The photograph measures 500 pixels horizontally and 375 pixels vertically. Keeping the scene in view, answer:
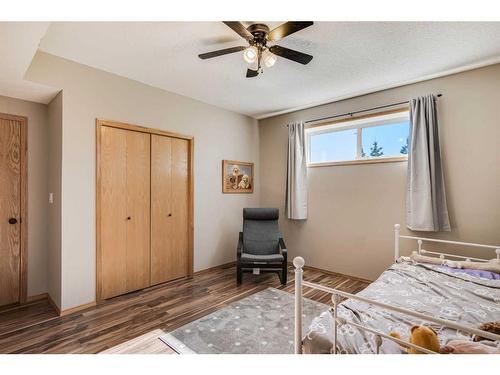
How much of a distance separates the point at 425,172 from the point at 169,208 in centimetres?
317

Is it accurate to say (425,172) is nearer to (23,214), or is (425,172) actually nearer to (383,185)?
(383,185)

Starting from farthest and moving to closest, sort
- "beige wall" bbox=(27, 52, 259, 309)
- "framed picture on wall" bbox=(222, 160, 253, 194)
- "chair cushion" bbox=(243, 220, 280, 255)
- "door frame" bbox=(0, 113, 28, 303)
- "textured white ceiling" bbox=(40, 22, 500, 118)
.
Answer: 1. "framed picture on wall" bbox=(222, 160, 253, 194)
2. "chair cushion" bbox=(243, 220, 280, 255)
3. "door frame" bbox=(0, 113, 28, 303)
4. "beige wall" bbox=(27, 52, 259, 309)
5. "textured white ceiling" bbox=(40, 22, 500, 118)

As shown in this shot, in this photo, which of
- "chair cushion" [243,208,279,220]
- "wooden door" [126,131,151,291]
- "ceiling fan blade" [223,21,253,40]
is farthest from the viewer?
"chair cushion" [243,208,279,220]

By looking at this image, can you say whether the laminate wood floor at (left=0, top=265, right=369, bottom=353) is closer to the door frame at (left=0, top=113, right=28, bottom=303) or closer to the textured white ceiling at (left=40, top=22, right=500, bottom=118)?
the door frame at (left=0, top=113, right=28, bottom=303)

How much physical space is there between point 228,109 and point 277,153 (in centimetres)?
112

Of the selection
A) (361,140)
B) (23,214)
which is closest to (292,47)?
(361,140)

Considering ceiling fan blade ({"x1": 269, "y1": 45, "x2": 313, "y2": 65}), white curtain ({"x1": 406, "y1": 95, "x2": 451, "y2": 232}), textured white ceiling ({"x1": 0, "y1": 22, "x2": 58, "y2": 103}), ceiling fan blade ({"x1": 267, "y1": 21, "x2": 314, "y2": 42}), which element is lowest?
white curtain ({"x1": 406, "y1": 95, "x2": 451, "y2": 232})

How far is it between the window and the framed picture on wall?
1.09 metres

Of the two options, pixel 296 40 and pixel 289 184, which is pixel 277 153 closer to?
pixel 289 184

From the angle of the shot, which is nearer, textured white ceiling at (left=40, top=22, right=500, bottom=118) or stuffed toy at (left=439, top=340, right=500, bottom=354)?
stuffed toy at (left=439, top=340, right=500, bottom=354)

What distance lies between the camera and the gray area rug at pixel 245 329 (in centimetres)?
203

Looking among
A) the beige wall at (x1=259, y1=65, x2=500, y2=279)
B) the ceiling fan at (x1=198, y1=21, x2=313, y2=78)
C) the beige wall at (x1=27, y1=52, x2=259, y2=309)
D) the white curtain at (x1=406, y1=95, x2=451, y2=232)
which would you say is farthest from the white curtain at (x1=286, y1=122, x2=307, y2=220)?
the ceiling fan at (x1=198, y1=21, x2=313, y2=78)

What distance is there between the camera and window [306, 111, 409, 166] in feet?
11.0
